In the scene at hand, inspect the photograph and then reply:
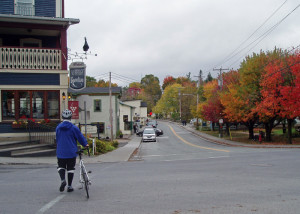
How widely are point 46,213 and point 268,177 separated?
6757 mm

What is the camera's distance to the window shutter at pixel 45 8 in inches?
799

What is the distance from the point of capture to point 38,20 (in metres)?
18.1

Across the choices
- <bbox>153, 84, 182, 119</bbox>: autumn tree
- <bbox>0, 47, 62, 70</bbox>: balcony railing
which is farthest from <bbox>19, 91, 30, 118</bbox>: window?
<bbox>153, 84, 182, 119</bbox>: autumn tree

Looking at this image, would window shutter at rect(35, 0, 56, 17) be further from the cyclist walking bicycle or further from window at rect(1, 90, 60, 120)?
the cyclist walking bicycle

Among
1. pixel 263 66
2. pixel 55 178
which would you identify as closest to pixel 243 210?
pixel 55 178

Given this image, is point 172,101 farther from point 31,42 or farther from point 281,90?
point 31,42

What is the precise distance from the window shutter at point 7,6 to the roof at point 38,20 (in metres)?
2.39

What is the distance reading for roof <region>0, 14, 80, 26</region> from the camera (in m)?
17.7

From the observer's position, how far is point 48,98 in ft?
62.1

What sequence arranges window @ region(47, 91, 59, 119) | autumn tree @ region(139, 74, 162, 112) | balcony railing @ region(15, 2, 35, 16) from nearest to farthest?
1. window @ region(47, 91, 59, 119)
2. balcony railing @ region(15, 2, 35, 16)
3. autumn tree @ region(139, 74, 162, 112)

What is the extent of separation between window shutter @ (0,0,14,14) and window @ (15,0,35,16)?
29 centimetres

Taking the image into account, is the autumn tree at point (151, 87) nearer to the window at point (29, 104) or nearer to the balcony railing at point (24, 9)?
the balcony railing at point (24, 9)

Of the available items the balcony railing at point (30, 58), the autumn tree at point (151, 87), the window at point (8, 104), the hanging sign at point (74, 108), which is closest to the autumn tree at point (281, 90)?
the hanging sign at point (74, 108)

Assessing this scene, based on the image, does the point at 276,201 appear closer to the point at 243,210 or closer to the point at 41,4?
the point at 243,210
